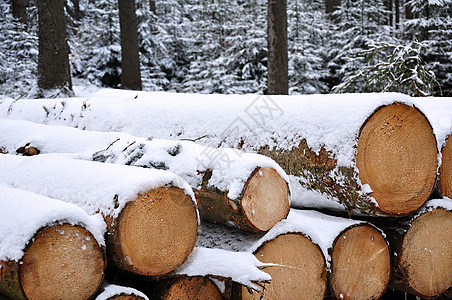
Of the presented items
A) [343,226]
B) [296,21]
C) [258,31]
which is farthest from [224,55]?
[343,226]

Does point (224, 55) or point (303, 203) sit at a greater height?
point (224, 55)

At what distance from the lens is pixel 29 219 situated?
1.37m

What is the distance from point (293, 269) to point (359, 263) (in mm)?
475

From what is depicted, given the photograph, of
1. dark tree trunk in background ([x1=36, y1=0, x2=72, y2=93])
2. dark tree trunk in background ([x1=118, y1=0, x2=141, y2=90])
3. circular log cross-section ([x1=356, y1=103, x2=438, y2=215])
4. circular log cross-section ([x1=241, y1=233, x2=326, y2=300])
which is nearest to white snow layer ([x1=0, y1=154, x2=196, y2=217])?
circular log cross-section ([x1=241, y1=233, x2=326, y2=300])

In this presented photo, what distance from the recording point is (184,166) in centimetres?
214

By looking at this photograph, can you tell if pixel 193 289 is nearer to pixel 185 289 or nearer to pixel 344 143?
pixel 185 289

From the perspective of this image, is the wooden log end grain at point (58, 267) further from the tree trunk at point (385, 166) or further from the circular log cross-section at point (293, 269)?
the tree trunk at point (385, 166)

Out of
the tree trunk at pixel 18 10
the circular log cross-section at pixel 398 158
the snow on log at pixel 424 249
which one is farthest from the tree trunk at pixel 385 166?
the tree trunk at pixel 18 10

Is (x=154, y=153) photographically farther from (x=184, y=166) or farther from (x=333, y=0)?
(x=333, y=0)

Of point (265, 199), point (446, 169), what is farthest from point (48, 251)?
point (446, 169)

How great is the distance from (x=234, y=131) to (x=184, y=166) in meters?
0.69

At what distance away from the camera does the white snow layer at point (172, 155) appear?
1.89 m

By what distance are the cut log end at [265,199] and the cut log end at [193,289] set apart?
375 millimetres

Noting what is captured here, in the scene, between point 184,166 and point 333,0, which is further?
point 333,0
